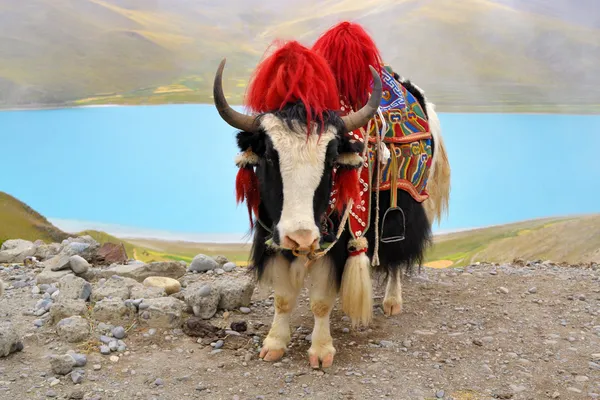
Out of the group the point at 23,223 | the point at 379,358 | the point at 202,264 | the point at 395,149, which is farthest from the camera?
the point at 23,223

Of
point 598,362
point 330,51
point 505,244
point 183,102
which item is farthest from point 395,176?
point 183,102

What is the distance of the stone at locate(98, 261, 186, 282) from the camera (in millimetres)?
3555

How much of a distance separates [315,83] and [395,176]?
2.49ft

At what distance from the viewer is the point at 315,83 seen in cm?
229

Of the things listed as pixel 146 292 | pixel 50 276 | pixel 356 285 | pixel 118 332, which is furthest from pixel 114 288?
pixel 356 285

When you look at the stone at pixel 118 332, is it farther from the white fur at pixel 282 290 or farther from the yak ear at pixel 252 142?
the yak ear at pixel 252 142

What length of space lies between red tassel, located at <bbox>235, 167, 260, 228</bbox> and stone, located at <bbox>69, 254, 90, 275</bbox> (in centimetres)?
157

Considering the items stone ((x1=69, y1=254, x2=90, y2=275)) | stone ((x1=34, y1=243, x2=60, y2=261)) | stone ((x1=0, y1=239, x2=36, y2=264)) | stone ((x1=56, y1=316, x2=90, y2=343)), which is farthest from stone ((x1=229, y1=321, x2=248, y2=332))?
stone ((x1=0, y1=239, x2=36, y2=264))

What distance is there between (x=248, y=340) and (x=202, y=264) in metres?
1.05

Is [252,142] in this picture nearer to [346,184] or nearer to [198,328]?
[346,184]

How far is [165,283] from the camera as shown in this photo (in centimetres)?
338

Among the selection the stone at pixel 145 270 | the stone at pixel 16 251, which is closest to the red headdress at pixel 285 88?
the stone at pixel 145 270

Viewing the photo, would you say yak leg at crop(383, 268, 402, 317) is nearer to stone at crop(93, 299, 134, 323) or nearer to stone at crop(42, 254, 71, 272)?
stone at crop(93, 299, 134, 323)

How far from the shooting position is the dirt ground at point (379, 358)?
2.43 metres
